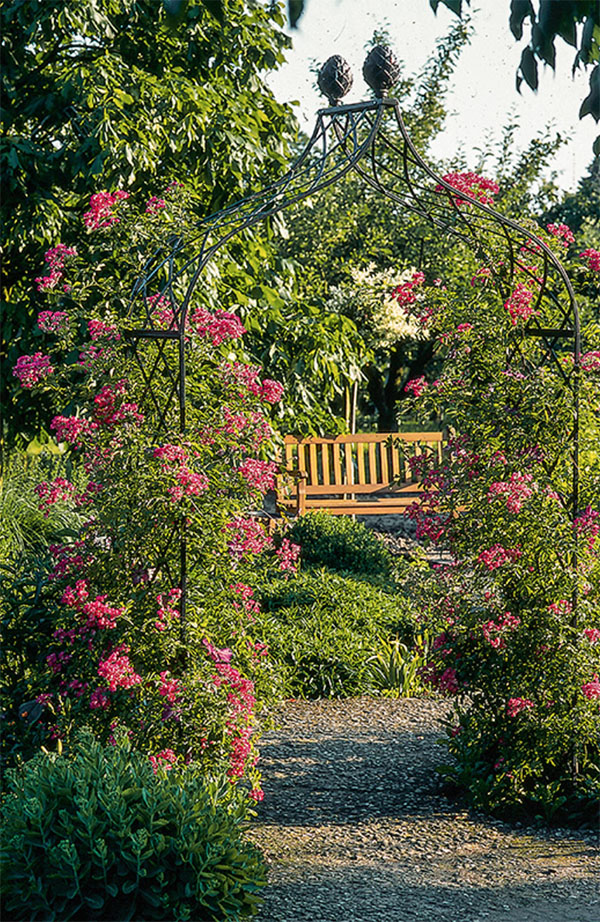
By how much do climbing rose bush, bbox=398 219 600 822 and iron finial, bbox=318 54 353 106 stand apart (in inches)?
36.1

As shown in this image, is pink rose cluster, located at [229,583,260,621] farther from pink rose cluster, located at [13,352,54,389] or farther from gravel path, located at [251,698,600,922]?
pink rose cluster, located at [13,352,54,389]

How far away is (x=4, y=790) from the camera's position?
419 cm

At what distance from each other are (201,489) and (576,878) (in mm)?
1922

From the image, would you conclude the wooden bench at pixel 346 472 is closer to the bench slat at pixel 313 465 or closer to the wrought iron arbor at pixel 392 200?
the bench slat at pixel 313 465

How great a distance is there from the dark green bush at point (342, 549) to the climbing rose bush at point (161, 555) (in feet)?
14.1

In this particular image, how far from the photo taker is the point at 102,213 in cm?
448

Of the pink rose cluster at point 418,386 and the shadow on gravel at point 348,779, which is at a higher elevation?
the pink rose cluster at point 418,386

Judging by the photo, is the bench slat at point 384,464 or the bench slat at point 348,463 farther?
the bench slat at point 384,464

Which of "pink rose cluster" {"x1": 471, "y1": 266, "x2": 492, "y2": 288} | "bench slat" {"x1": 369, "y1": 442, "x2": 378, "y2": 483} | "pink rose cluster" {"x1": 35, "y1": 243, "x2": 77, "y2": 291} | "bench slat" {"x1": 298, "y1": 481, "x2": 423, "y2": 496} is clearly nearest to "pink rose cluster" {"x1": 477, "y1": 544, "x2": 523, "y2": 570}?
"pink rose cluster" {"x1": 471, "y1": 266, "x2": 492, "y2": 288}

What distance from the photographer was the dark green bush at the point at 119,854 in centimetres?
299

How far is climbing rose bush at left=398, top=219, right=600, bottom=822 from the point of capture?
4.15m

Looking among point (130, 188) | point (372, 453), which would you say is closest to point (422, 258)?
point (372, 453)

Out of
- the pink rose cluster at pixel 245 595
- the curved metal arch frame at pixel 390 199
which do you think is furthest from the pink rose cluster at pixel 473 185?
the pink rose cluster at pixel 245 595

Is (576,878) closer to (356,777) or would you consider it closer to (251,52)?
(356,777)
